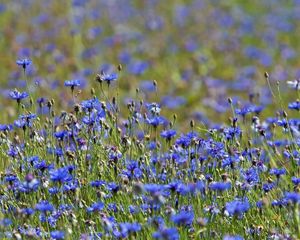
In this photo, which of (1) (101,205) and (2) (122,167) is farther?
(2) (122,167)

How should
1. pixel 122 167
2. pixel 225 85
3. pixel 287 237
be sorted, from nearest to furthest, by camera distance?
1. pixel 287 237
2. pixel 122 167
3. pixel 225 85

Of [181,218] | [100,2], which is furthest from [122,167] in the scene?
[100,2]

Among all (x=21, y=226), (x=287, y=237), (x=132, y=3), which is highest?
(x=287, y=237)

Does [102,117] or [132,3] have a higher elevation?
[102,117]

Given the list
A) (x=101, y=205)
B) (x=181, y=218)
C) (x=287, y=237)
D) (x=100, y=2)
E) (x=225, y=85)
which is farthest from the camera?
(x=100, y=2)

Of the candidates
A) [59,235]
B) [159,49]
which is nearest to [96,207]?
[59,235]

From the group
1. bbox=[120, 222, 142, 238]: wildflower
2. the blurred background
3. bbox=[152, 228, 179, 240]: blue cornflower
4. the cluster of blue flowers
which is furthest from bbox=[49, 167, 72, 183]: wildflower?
the blurred background

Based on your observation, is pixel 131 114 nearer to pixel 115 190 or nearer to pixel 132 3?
pixel 115 190
